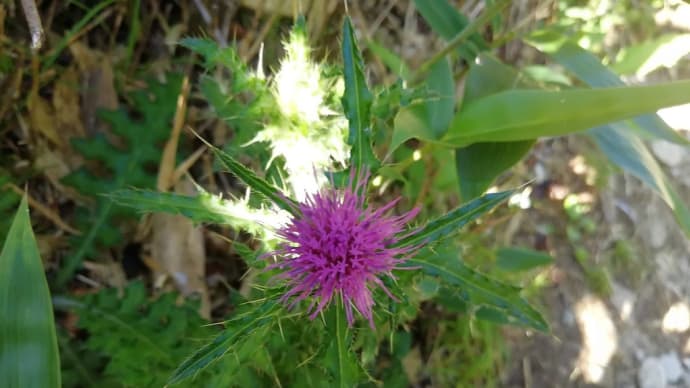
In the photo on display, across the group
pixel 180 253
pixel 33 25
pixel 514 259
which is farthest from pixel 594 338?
pixel 33 25

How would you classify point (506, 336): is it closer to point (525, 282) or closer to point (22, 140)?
point (525, 282)

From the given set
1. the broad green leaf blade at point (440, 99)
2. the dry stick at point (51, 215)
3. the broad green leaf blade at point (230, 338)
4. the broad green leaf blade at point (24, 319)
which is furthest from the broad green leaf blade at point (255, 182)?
the dry stick at point (51, 215)

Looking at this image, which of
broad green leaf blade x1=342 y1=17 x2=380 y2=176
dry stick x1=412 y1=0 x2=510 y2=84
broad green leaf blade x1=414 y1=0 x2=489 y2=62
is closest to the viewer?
broad green leaf blade x1=342 y1=17 x2=380 y2=176

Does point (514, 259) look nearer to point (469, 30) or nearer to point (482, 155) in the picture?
point (482, 155)

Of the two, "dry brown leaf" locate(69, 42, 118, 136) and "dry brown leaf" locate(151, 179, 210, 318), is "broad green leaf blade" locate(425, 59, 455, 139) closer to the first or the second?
"dry brown leaf" locate(151, 179, 210, 318)

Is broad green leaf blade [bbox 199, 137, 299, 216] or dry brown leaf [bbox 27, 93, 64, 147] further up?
dry brown leaf [bbox 27, 93, 64, 147]

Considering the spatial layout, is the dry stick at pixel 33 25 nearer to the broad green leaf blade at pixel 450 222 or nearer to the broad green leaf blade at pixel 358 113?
the broad green leaf blade at pixel 358 113

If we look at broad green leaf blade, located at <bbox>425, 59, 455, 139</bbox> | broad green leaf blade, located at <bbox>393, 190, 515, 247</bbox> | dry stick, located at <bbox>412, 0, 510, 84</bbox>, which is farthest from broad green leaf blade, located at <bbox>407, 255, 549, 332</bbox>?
dry stick, located at <bbox>412, 0, 510, 84</bbox>
